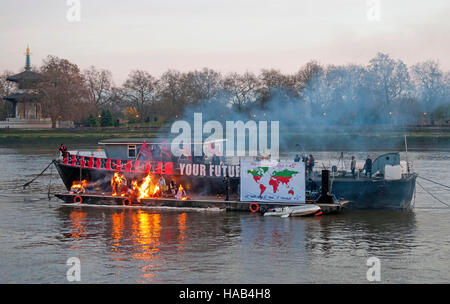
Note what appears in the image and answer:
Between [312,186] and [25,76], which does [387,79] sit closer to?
[312,186]

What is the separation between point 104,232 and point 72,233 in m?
1.44

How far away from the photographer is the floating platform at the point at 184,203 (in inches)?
1187

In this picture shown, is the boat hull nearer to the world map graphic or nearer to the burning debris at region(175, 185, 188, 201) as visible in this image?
the burning debris at region(175, 185, 188, 201)

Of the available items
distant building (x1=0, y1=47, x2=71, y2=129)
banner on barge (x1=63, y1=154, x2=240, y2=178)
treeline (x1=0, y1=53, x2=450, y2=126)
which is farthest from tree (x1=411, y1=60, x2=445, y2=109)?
distant building (x1=0, y1=47, x2=71, y2=129)

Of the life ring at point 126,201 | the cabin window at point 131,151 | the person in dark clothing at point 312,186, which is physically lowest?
the life ring at point 126,201

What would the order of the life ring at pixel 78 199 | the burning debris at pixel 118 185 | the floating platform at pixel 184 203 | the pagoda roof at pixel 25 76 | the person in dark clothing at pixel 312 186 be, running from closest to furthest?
1. the floating platform at pixel 184 203
2. the person in dark clothing at pixel 312 186
3. the burning debris at pixel 118 185
4. the life ring at pixel 78 199
5. the pagoda roof at pixel 25 76

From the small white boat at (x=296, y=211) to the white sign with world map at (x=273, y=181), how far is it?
574 millimetres

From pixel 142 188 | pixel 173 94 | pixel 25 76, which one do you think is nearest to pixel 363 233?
pixel 142 188

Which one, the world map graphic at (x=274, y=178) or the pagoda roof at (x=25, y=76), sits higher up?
the pagoda roof at (x=25, y=76)

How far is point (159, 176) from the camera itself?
33.4 meters

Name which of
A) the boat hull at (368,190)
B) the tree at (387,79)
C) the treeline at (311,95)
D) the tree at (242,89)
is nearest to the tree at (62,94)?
the treeline at (311,95)

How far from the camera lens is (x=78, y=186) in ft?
112

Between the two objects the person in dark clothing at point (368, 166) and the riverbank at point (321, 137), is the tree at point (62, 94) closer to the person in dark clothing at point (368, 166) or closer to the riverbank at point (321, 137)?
the riverbank at point (321, 137)
